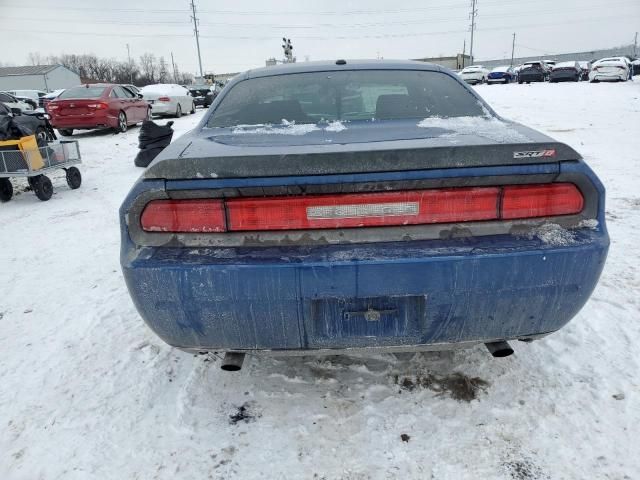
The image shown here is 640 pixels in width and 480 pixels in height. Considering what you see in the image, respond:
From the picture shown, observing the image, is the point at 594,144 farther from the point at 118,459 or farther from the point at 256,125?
the point at 118,459

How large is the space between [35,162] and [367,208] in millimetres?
6002

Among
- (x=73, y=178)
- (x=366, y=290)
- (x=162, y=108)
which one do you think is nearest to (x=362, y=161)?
(x=366, y=290)

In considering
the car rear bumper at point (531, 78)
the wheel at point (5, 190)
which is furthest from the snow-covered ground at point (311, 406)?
the car rear bumper at point (531, 78)

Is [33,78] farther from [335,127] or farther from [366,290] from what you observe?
[366,290]

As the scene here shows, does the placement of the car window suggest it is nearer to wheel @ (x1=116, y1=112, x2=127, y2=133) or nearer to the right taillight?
wheel @ (x1=116, y1=112, x2=127, y2=133)

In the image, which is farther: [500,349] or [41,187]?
[41,187]

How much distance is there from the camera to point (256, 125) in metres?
2.67

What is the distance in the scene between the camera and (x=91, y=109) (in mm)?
12672

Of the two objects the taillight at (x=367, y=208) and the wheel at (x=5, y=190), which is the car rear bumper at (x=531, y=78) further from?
the taillight at (x=367, y=208)

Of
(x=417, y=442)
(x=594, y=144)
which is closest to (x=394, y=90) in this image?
(x=417, y=442)

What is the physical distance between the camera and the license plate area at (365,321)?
181cm

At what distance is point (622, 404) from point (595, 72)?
93.5 ft

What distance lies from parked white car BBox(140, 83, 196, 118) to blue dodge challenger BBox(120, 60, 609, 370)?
17372 millimetres

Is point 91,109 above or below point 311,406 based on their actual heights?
above
